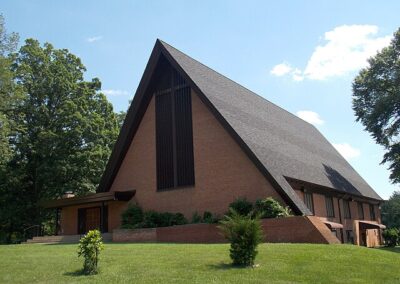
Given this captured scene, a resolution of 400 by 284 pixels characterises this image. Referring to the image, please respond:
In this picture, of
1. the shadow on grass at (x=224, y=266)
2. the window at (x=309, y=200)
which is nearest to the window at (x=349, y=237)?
the window at (x=309, y=200)

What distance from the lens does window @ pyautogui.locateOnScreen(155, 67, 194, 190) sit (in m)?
26.8

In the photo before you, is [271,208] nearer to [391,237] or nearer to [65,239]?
[65,239]

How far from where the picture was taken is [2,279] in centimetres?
1253

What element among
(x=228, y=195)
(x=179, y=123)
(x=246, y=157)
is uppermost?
(x=179, y=123)

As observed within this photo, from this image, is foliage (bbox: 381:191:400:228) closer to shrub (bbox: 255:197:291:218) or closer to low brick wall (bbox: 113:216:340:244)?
shrub (bbox: 255:197:291:218)

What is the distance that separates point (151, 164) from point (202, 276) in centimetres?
1649

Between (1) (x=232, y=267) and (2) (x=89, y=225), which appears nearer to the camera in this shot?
(1) (x=232, y=267)

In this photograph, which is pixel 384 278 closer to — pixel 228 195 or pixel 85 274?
pixel 85 274

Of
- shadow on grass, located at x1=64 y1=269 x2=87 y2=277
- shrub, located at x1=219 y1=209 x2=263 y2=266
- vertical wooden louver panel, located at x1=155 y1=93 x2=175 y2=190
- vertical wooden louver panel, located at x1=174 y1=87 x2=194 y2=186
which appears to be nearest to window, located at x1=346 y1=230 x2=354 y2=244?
vertical wooden louver panel, located at x1=174 y1=87 x2=194 y2=186

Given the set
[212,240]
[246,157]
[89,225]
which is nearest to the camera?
[212,240]

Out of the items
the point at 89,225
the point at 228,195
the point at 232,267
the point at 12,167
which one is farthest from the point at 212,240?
the point at 12,167

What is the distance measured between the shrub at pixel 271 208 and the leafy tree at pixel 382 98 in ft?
60.4

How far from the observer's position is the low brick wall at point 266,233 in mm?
19016

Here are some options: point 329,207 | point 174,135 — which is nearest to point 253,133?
point 174,135
